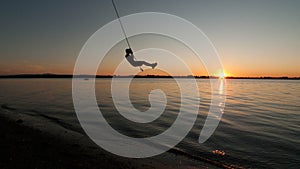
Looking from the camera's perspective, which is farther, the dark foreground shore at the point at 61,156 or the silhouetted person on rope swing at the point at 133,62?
the silhouetted person on rope swing at the point at 133,62

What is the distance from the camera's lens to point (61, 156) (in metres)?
9.48

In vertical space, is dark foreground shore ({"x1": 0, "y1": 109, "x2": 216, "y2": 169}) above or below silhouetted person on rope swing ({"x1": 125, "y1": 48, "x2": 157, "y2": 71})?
below

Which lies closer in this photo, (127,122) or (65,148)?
(65,148)

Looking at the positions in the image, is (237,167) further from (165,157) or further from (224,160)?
(165,157)

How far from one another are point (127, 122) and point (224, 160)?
10.4 m

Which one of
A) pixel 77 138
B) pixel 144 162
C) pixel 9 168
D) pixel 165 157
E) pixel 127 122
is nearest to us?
pixel 9 168

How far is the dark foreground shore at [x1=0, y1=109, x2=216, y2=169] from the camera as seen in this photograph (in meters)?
8.47

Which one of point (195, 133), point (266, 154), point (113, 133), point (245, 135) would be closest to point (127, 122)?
point (113, 133)

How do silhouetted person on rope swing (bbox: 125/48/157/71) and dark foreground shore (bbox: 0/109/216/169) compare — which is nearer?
dark foreground shore (bbox: 0/109/216/169)

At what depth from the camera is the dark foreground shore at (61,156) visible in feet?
27.8

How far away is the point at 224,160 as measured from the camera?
11203mm

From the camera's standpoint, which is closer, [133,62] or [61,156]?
[61,156]

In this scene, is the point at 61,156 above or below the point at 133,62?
below

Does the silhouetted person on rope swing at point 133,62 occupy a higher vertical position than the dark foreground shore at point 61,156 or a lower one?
higher
